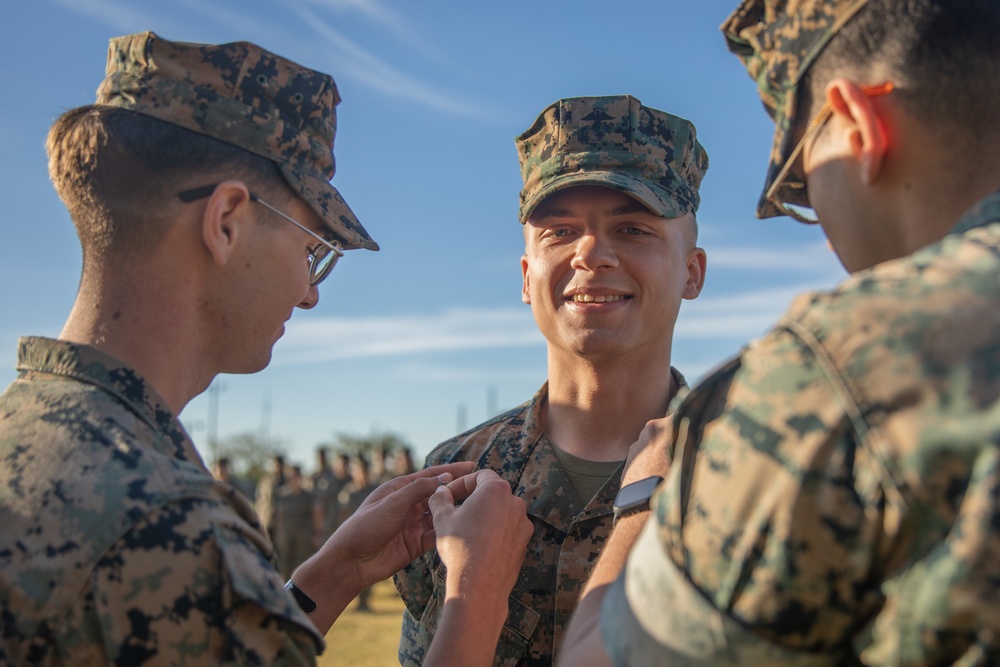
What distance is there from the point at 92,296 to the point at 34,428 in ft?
1.54

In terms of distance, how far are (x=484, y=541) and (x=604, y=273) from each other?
55.9 inches

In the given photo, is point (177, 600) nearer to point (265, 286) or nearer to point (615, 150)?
point (265, 286)

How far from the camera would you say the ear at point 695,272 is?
432 cm

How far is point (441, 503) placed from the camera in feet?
10.7

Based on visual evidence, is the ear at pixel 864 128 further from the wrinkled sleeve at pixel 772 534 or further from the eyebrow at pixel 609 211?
the eyebrow at pixel 609 211

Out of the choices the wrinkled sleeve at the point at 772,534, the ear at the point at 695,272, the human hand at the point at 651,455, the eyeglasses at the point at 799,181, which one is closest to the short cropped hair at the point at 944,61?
the eyeglasses at the point at 799,181

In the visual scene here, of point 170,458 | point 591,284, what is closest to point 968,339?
point 170,458

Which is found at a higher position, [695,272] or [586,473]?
[695,272]

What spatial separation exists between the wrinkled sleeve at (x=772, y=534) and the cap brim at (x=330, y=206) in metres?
1.74

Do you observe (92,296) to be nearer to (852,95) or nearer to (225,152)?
(225,152)

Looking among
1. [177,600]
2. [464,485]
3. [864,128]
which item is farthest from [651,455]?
[177,600]

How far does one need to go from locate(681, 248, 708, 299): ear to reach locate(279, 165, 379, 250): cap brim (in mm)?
1685

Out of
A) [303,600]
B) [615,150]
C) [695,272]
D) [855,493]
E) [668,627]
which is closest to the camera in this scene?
[855,493]

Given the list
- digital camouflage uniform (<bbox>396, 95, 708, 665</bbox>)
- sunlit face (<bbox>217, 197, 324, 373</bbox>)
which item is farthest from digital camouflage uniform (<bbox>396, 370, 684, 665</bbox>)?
sunlit face (<bbox>217, 197, 324, 373</bbox>)
